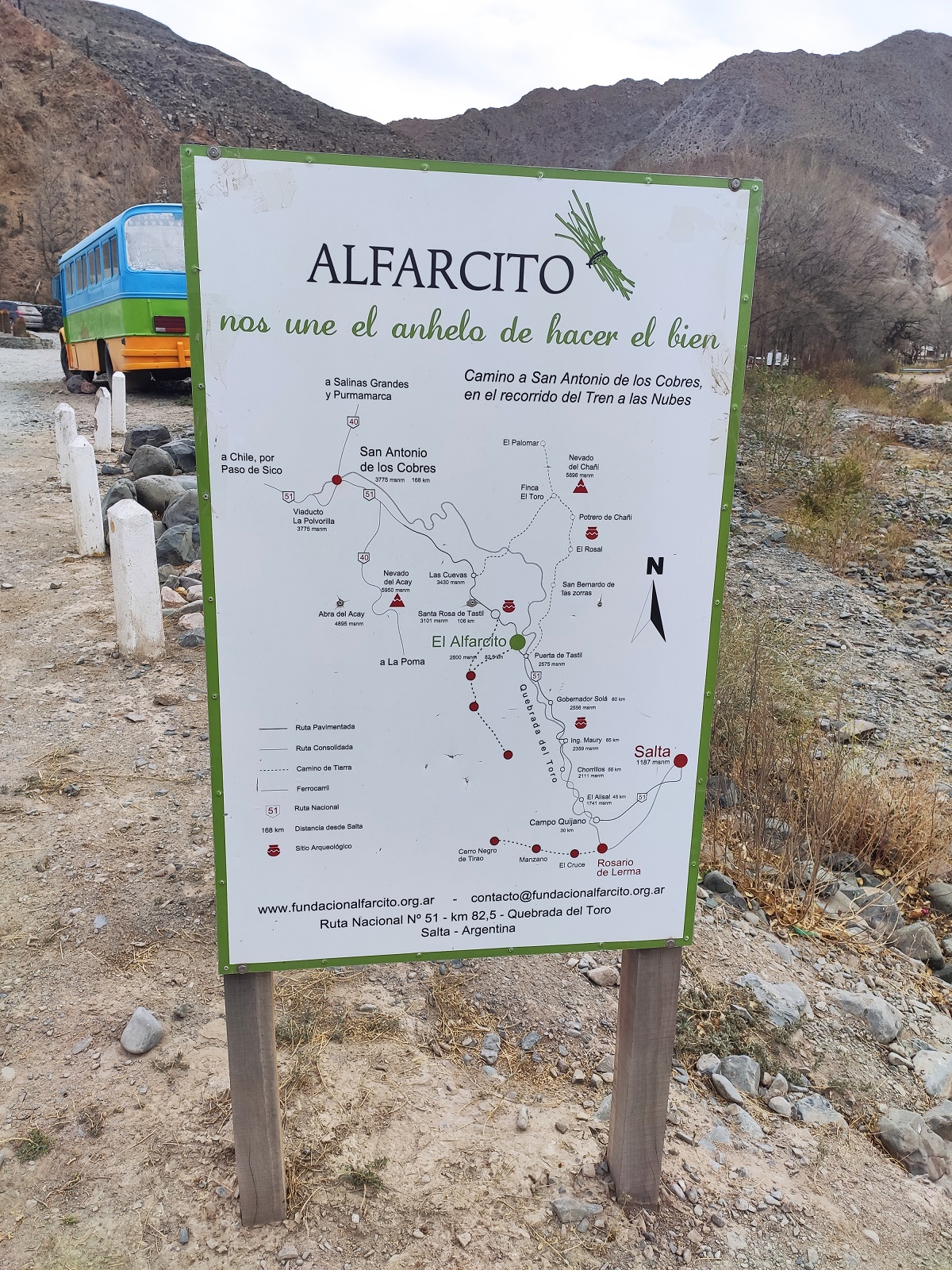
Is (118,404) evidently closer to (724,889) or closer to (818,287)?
(724,889)

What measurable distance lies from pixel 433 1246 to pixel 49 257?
48.3 metres

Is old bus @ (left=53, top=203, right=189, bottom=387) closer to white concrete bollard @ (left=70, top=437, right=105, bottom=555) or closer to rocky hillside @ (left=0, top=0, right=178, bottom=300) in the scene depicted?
white concrete bollard @ (left=70, top=437, right=105, bottom=555)

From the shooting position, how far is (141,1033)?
2.80 m

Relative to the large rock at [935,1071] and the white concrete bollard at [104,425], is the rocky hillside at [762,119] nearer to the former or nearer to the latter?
the white concrete bollard at [104,425]

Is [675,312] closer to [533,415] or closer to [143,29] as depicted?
[533,415]

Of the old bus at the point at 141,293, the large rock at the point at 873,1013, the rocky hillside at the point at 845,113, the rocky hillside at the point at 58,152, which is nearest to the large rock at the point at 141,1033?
Result: the large rock at the point at 873,1013

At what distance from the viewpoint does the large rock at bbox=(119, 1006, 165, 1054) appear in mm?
2789

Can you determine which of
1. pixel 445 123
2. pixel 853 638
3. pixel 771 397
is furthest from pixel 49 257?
pixel 445 123

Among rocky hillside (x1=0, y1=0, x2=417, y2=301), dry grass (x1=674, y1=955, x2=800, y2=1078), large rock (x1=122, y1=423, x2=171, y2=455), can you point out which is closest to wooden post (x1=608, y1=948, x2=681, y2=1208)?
dry grass (x1=674, y1=955, x2=800, y2=1078)

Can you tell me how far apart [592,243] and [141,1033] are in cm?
260

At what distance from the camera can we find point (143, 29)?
77.3m

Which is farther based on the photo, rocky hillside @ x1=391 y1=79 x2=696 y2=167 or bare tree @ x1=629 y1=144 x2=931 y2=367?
rocky hillside @ x1=391 y1=79 x2=696 y2=167

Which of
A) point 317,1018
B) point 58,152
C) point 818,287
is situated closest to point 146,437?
point 317,1018

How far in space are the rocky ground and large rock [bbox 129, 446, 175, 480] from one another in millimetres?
5494
